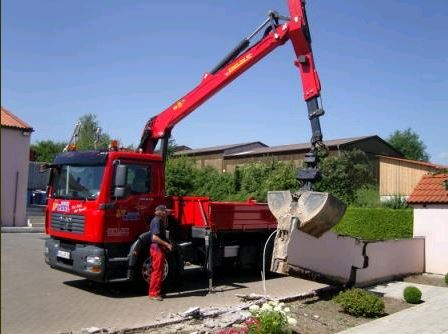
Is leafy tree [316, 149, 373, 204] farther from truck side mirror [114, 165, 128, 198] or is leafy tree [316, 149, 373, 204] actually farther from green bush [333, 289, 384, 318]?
truck side mirror [114, 165, 128, 198]

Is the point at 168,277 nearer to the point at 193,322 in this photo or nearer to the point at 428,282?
the point at 193,322

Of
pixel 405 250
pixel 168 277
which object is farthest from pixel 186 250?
pixel 405 250

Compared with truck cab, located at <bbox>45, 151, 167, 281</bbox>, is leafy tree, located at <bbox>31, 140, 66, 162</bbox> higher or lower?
higher

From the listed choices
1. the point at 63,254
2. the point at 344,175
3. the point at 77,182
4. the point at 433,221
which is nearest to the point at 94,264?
the point at 63,254

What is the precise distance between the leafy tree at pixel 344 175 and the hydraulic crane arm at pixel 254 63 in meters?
18.3

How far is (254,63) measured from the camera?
39.0 feet

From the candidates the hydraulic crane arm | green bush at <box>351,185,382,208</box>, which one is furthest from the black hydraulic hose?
green bush at <box>351,185,382,208</box>

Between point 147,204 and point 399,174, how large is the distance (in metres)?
31.1

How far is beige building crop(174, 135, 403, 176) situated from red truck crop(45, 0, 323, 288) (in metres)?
24.9

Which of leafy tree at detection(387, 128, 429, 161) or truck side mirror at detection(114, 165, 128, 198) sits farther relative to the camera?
leafy tree at detection(387, 128, 429, 161)

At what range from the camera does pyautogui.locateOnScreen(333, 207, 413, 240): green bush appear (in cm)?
1825

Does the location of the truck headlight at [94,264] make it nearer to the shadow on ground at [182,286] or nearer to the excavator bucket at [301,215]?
the shadow on ground at [182,286]

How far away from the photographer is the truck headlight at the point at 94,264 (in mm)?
9719

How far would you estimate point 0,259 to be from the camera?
6.35ft
